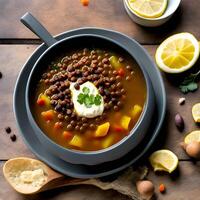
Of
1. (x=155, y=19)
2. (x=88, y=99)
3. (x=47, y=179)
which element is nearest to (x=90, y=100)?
(x=88, y=99)

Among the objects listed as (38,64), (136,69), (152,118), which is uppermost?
(38,64)

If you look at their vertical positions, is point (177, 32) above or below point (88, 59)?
below

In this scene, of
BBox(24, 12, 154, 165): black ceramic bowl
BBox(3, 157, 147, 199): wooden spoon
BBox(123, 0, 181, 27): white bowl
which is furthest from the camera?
BBox(123, 0, 181, 27): white bowl

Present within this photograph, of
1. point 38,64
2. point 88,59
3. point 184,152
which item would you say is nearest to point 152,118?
point 184,152

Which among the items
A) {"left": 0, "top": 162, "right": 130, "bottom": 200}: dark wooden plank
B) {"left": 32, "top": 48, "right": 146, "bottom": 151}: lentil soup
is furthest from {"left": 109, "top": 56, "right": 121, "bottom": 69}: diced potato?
{"left": 0, "top": 162, "right": 130, "bottom": 200}: dark wooden plank

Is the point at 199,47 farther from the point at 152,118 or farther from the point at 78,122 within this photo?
the point at 78,122

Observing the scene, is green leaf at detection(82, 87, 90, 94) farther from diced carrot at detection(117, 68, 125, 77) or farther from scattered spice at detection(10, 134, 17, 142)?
scattered spice at detection(10, 134, 17, 142)

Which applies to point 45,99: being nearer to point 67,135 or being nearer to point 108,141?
point 67,135
